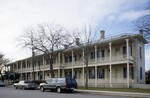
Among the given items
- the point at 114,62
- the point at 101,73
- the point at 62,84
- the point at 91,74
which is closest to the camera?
the point at 62,84

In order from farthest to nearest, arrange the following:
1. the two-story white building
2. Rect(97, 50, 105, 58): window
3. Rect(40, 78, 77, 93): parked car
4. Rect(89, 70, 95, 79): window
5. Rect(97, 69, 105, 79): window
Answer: Rect(89, 70, 95, 79): window
Rect(97, 50, 105, 58): window
Rect(97, 69, 105, 79): window
the two-story white building
Rect(40, 78, 77, 93): parked car

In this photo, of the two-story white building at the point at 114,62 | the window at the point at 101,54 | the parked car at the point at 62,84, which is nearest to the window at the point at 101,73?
the two-story white building at the point at 114,62

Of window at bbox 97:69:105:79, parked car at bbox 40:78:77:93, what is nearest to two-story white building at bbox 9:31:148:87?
window at bbox 97:69:105:79

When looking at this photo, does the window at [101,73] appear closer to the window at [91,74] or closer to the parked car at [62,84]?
the window at [91,74]

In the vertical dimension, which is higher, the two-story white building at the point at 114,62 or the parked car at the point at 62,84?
the two-story white building at the point at 114,62

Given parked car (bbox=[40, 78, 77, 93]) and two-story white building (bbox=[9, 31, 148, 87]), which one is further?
two-story white building (bbox=[9, 31, 148, 87])

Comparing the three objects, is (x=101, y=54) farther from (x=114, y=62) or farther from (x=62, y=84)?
(x=62, y=84)

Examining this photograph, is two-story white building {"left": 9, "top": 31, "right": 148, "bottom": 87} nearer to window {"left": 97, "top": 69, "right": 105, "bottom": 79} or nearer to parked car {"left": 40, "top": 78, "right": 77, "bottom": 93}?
window {"left": 97, "top": 69, "right": 105, "bottom": 79}

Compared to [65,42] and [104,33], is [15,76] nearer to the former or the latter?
[65,42]

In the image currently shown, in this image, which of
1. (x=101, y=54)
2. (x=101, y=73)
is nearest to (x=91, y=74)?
(x=101, y=73)

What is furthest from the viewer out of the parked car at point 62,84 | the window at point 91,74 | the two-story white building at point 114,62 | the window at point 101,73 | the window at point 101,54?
the window at point 91,74

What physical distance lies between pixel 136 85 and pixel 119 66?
16.9 ft

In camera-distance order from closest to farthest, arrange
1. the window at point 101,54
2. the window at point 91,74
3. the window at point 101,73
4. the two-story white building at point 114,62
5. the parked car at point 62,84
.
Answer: the parked car at point 62,84, the two-story white building at point 114,62, the window at point 101,73, the window at point 101,54, the window at point 91,74

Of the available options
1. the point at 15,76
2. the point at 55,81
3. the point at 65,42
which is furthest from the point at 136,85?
the point at 15,76
